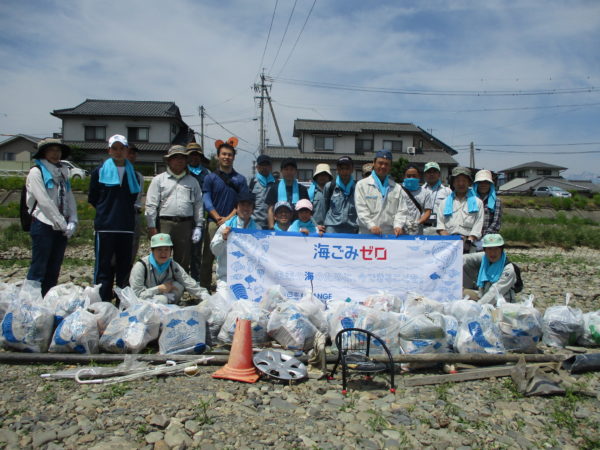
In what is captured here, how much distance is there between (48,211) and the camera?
4.90 meters

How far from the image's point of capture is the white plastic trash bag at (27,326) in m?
4.16

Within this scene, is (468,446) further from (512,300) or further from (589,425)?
(512,300)

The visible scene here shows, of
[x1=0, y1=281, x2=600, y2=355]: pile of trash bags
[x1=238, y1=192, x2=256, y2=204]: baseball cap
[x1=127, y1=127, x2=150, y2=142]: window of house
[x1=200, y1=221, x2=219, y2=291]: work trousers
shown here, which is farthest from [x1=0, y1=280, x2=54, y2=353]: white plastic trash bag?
[x1=127, y1=127, x2=150, y2=142]: window of house

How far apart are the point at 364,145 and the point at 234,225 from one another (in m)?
34.4

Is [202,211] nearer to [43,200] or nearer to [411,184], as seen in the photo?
[43,200]

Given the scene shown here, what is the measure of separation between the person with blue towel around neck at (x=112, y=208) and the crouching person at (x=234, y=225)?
3.52 feet

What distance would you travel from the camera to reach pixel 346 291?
572cm

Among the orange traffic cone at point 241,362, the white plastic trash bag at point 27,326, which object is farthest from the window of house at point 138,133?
the orange traffic cone at point 241,362

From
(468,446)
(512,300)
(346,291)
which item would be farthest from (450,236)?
(468,446)

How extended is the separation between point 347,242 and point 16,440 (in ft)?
13.1

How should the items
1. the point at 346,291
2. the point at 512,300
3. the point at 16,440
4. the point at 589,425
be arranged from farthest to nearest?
the point at 346,291
the point at 512,300
the point at 589,425
the point at 16,440

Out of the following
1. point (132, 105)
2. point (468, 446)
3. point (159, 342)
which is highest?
point (132, 105)

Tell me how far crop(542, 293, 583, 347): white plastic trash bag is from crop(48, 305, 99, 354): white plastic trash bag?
4.63 metres

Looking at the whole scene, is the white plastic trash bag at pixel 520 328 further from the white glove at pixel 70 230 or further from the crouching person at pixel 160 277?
the white glove at pixel 70 230
